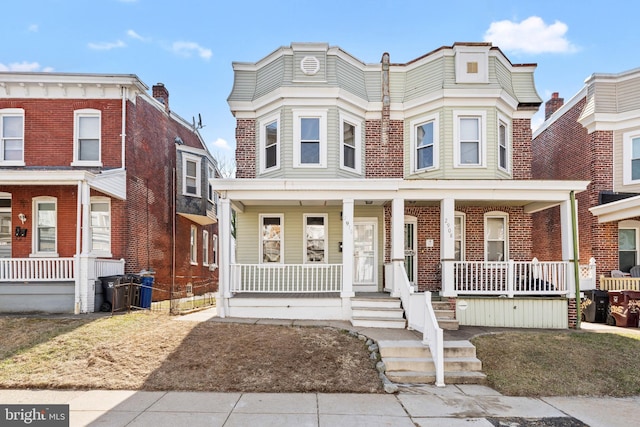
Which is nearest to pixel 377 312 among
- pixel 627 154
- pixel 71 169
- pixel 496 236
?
pixel 496 236

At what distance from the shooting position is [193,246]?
19.7m

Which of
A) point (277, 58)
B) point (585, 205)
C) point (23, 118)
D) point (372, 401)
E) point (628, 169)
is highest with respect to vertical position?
point (277, 58)

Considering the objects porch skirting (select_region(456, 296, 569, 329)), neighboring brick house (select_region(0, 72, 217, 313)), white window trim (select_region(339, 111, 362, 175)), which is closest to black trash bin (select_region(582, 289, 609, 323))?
porch skirting (select_region(456, 296, 569, 329))

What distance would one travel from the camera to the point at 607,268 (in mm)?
13195

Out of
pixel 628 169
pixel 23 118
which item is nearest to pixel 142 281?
pixel 23 118

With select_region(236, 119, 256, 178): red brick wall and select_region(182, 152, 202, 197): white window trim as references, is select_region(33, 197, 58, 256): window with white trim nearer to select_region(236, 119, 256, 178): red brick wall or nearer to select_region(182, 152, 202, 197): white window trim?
select_region(182, 152, 202, 197): white window trim

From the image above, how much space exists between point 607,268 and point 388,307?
8.08 m

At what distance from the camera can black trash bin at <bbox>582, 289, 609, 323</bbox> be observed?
40.0ft

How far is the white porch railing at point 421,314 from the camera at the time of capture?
7.04m

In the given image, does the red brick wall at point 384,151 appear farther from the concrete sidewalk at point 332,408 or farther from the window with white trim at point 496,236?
the concrete sidewalk at point 332,408

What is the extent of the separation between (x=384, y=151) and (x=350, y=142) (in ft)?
3.71

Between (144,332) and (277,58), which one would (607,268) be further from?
(144,332)

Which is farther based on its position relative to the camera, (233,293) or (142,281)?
(142,281)

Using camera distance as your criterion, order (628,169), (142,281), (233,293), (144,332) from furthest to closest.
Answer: (628,169), (142,281), (233,293), (144,332)
